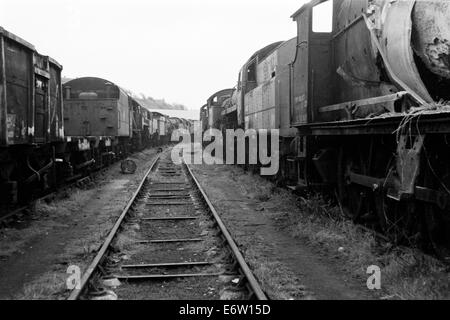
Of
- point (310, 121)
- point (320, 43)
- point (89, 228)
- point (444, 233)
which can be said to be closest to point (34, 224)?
point (89, 228)

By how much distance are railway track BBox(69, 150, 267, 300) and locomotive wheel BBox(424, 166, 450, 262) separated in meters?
1.91

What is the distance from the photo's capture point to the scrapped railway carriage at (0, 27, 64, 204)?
669 centimetres

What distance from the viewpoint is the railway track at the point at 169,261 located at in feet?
14.4

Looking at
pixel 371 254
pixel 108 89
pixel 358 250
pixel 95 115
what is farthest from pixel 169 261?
pixel 108 89

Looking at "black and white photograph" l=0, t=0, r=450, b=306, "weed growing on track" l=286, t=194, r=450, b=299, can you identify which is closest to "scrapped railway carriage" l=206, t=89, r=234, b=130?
"black and white photograph" l=0, t=0, r=450, b=306

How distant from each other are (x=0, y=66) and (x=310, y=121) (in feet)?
15.0

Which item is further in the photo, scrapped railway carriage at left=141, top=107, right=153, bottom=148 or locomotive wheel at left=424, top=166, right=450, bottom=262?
scrapped railway carriage at left=141, top=107, right=153, bottom=148

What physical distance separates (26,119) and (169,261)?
3.58 m

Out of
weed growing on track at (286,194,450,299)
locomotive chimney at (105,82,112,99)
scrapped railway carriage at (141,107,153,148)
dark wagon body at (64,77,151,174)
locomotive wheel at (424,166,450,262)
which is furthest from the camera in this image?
scrapped railway carriage at (141,107,153,148)

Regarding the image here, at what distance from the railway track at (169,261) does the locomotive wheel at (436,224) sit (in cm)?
191

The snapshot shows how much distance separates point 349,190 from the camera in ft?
23.0

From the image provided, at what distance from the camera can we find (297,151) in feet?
27.3

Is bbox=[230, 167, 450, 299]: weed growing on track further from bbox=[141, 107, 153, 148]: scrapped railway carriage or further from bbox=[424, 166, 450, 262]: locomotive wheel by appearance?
bbox=[141, 107, 153, 148]: scrapped railway carriage
